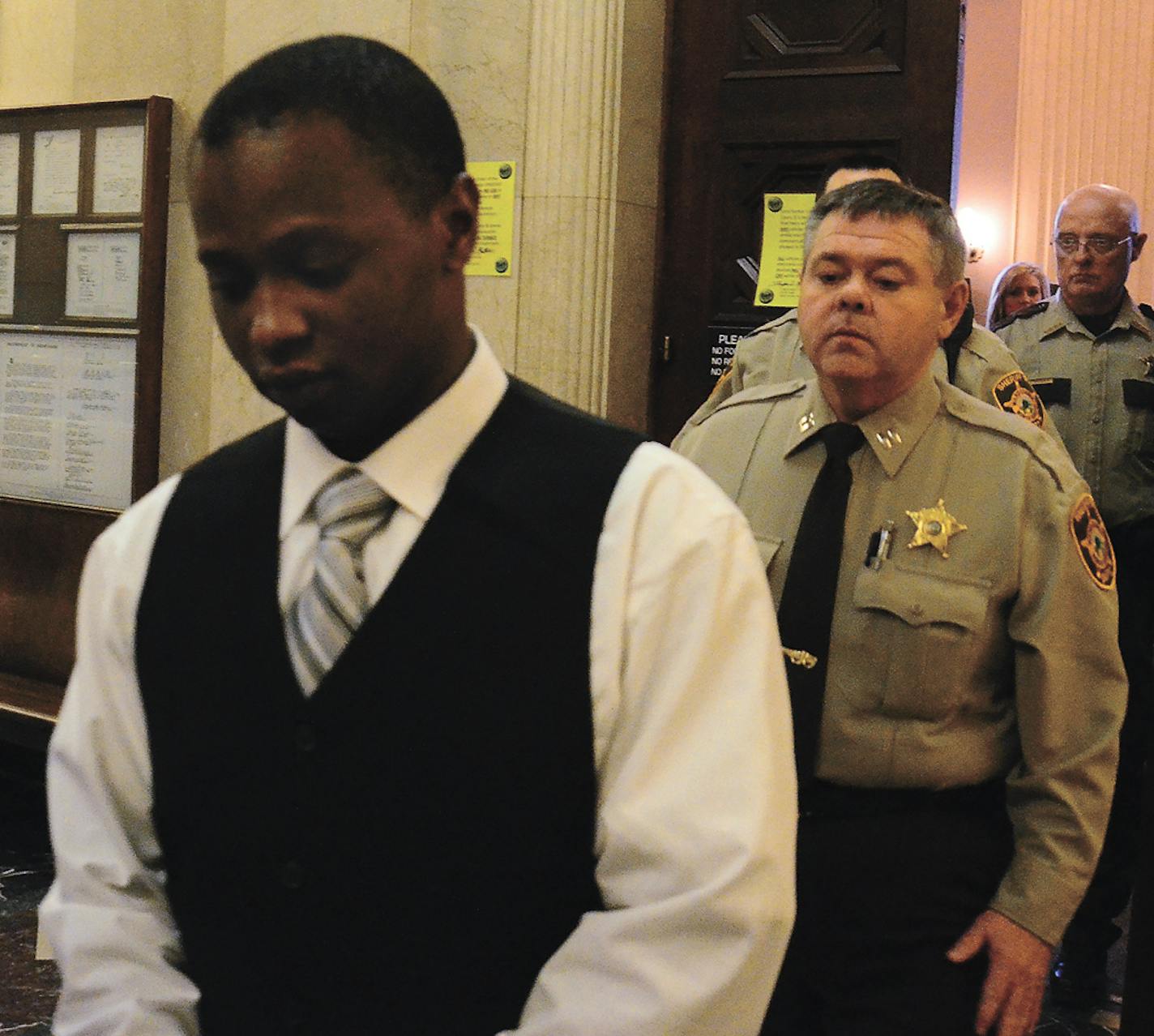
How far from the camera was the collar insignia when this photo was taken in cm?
199

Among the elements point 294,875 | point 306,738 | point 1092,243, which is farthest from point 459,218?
point 1092,243

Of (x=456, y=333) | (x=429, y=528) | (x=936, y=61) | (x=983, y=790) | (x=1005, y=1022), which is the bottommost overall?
(x=1005, y=1022)

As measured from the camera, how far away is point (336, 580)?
1.17m

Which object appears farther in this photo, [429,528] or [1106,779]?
[1106,779]

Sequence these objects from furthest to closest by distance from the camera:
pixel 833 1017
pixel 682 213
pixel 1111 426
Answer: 1. pixel 1111 426
2. pixel 682 213
3. pixel 833 1017

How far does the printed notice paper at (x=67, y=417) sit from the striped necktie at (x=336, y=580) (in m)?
3.18

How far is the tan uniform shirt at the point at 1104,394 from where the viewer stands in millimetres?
4156

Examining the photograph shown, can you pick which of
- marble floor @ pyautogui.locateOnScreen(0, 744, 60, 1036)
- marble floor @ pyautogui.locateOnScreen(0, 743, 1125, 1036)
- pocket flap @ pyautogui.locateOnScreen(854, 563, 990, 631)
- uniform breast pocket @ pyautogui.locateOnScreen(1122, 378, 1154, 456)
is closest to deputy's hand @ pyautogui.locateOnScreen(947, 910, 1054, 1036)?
pocket flap @ pyautogui.locateOnScreen(854, 563, 990, 631)

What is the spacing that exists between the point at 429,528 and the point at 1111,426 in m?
3.49

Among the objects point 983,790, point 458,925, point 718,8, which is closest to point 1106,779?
point 983,790

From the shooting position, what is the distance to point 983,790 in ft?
6.59

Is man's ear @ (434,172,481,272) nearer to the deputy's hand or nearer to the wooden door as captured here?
the deputy's hand

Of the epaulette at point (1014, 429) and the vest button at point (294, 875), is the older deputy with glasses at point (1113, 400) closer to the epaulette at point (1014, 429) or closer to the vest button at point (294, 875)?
the epaulette at point (1014, 429)

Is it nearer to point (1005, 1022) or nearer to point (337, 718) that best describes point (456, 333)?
point (337, 718)
